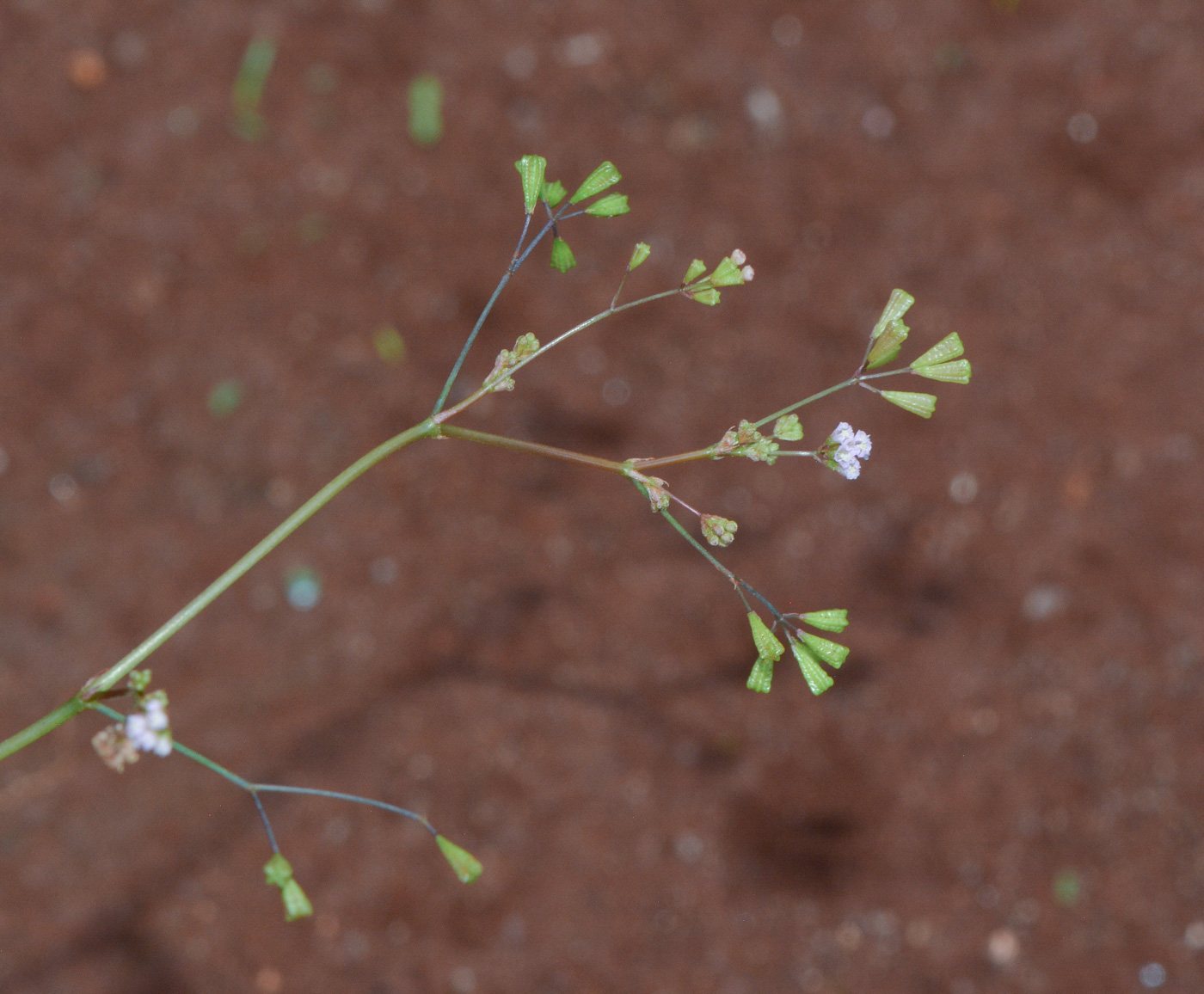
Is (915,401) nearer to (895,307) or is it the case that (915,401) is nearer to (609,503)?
(895,307)

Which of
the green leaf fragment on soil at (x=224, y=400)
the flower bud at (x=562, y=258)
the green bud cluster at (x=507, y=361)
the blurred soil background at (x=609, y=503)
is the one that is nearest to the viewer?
the green bud cluster at (x=507, y=361)

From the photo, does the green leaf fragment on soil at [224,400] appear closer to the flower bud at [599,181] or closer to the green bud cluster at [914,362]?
the flower bud at [599,181]

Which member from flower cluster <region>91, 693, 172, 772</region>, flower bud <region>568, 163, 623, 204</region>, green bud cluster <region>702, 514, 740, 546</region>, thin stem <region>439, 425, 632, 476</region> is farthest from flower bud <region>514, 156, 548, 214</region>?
flower cluster <region>91, 693, 172, 772</region>

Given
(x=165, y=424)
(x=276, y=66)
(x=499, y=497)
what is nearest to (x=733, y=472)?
(x=499, y=497)

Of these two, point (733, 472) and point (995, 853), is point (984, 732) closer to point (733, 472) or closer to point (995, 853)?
point (995, 853)

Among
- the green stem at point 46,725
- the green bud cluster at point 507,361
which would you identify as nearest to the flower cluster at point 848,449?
the green bud cluster at point 507,361

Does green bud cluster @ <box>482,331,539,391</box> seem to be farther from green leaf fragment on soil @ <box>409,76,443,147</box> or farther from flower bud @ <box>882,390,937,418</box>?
green leaf fragment on soil @ <box>409,76,443,147</box>

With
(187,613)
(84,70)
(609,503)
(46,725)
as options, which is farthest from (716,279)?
(84,70)

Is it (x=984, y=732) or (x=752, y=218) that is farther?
(x=752, y=218)
